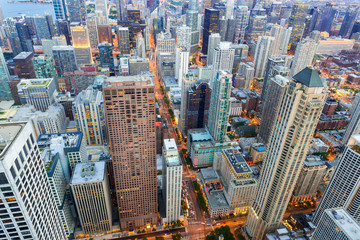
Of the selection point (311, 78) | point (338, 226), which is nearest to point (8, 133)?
point (311, 78)

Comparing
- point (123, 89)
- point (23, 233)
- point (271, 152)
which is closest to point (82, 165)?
point (123, 89)

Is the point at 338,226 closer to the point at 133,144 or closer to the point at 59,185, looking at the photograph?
the point at 133,144

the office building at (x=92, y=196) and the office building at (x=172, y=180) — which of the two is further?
the office building at (x=172, y=180)

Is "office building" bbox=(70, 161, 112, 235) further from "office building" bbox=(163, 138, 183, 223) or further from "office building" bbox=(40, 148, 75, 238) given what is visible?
"office building" bbox=(163, 138, 183, 223)

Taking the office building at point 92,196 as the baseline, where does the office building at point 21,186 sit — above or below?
above

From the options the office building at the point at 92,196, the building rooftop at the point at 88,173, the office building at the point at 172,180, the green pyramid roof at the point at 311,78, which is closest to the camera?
the green pyramid roof at the point at 311,78

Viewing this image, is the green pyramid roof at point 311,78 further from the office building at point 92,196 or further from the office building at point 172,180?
the office building at point 92,196

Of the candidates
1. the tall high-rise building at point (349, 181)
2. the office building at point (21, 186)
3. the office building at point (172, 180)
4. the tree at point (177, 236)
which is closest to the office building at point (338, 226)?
the tall high-rise building at point (349, 181)

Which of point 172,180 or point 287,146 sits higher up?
point 287,146
